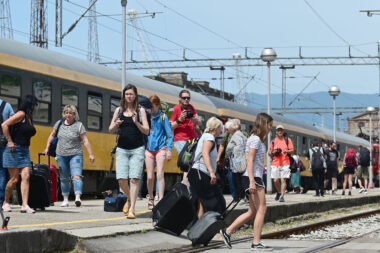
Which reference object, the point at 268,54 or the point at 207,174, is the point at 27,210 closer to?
the point at 207,174

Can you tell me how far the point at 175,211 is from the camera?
10.6 meters

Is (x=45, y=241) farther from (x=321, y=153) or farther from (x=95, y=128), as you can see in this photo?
(x=321, y=153)

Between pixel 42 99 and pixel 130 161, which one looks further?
pixel 42 99

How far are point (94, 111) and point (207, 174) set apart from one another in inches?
381

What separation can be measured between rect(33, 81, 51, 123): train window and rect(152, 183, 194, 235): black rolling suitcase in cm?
745

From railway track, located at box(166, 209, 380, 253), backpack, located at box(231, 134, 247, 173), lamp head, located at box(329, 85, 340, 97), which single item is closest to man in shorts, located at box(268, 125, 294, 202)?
railway track, located at box(166, 209, 380, 253)

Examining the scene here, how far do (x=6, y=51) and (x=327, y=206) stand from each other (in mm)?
8910

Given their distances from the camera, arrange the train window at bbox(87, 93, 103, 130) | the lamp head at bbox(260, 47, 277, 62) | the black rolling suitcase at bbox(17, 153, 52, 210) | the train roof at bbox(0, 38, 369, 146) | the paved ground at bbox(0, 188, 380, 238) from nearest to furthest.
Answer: the paved ground at bbox(0, 188, 380, 238), the black rolling suitcase at bbox(17, 153, 52, 210), the train roof at bbox(0, 38, 369, 146), the train window at bbox(87, 93, 103, 130), the lamp head at bbox(260, 47, 277, 62)

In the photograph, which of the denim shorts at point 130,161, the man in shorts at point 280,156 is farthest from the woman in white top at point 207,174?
the man in shorts at point 280,156

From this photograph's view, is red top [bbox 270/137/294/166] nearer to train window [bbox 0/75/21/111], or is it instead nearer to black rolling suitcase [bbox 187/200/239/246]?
train window [bbox 0/75/21/111]

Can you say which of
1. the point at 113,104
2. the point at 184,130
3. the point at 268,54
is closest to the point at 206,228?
the point at 184,130

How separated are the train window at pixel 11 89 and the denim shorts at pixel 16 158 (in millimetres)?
4956

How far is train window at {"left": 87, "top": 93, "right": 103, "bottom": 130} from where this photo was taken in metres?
19.6

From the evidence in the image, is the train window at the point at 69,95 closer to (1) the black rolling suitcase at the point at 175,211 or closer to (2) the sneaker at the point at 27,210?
(2) the sneaker at the point at 27,210
